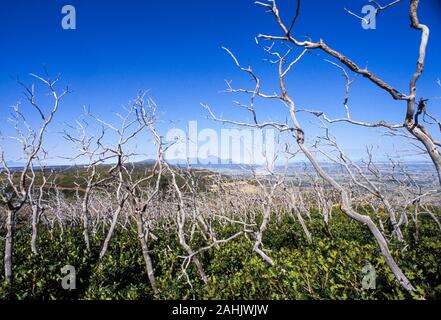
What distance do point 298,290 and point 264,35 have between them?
187 inches

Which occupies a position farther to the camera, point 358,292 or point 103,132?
point 103,132

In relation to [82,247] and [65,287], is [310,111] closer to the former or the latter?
[65,287]

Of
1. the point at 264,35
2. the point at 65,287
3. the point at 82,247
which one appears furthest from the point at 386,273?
the point at 82,247

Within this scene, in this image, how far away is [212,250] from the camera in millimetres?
13367

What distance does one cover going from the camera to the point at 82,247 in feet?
49.2
